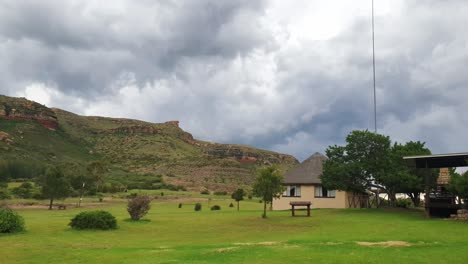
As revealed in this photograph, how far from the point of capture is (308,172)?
5159 cm

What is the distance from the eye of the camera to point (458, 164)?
120ft

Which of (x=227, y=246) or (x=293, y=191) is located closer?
(x=227, y=246)

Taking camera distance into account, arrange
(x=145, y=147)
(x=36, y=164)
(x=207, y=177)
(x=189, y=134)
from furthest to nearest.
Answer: (x=189, y=134)
(x=145, y=147)
(x=207, y=177)
(x=36, y=164)

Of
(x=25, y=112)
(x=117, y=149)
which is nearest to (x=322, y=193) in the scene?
(x=117, y=149)

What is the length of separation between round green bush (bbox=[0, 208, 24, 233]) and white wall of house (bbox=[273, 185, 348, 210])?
3061 cm

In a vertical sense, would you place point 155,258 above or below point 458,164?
below

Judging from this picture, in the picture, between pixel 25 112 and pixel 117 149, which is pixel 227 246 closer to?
pixel 25 112

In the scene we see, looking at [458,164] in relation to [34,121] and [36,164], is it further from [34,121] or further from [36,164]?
[34,121]

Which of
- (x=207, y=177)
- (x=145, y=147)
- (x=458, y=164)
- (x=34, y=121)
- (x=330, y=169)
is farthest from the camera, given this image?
(x=145, y=147)

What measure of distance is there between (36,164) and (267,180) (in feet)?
228

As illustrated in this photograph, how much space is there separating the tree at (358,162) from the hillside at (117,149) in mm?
54400

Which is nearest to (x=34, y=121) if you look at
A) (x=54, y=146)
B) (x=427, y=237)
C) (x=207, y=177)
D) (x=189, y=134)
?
(x=54, y=146)

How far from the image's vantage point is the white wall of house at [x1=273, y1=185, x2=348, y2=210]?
49.2 m

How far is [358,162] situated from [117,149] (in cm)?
9811
